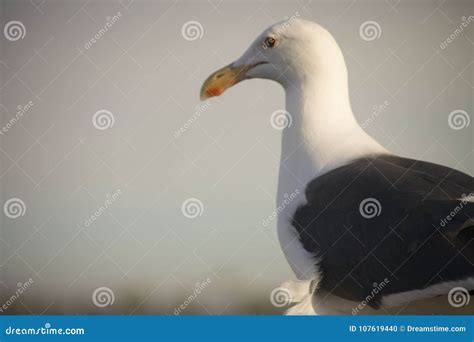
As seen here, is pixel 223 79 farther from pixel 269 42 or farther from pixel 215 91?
pixel 269 42

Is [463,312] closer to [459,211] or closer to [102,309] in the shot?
[459,211]

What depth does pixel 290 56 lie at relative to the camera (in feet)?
10.3

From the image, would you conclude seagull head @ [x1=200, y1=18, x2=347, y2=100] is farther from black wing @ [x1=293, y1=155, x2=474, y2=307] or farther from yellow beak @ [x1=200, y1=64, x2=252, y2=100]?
black wing @ [x1=293, y1=155, x2=474, y2=307]

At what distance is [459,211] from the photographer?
2.48m

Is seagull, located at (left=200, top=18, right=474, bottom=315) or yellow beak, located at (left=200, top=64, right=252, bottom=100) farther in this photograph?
yellow beak, located at (left=200, top=64, right=252, bottom=100)

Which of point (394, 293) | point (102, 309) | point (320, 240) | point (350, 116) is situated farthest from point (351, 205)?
point (102, 309)

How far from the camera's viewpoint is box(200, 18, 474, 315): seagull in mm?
2547

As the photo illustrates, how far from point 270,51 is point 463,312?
125 centimetres

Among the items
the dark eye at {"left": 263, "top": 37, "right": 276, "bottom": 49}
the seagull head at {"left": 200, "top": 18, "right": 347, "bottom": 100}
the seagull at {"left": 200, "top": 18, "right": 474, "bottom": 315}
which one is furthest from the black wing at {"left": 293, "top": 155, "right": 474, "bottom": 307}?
the dark eye at {"left": 263, "top": 37, "right": 276, "bottom": 49}

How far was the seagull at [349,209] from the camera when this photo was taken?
8.36 feet

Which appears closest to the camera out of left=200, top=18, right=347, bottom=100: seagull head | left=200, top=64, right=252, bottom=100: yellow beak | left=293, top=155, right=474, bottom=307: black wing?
left=293, top=155, right=474, bottom=307: black wing

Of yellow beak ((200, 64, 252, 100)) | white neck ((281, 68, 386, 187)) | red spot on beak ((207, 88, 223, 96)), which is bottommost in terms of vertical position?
red spot on beak ((207, 88, 223, 96))

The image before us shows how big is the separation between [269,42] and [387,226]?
957 millimetres

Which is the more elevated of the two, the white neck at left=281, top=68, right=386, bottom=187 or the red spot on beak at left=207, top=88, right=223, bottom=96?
the white neck at left=281, top=68, right=386, bottom=187
